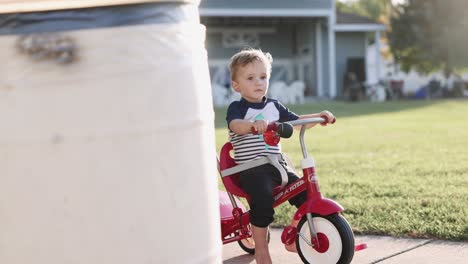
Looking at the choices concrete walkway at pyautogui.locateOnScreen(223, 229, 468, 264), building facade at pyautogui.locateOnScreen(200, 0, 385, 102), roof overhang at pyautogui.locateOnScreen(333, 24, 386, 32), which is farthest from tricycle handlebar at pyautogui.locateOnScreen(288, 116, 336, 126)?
roof overhang at pyautogui.locateOnScreen(333, 24, 386, 32)

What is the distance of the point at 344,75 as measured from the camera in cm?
2928

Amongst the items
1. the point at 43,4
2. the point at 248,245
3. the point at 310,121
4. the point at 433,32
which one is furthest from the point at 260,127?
the point at 433,32

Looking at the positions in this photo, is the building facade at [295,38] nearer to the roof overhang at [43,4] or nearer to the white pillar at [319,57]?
the white pillar at [319,57]

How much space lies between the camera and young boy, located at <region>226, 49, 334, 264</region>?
3.46 m

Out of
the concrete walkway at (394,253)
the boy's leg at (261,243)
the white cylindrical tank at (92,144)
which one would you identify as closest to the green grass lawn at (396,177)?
the concrete walkway at (394,253)

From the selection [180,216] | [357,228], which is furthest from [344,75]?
[180,216]

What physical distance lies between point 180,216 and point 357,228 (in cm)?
233

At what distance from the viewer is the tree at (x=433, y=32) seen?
3434cm

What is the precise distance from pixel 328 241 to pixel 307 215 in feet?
0.53

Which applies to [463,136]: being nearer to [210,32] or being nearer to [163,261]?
[163,261]

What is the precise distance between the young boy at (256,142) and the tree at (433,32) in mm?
32649

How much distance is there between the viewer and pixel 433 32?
3516 cm

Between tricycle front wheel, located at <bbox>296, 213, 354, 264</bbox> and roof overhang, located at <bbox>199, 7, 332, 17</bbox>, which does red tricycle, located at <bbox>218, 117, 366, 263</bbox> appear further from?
roof overhang, located at <bbox>199, 7, 332, 17</bbox>

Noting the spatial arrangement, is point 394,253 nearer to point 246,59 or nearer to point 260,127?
point 260,127
